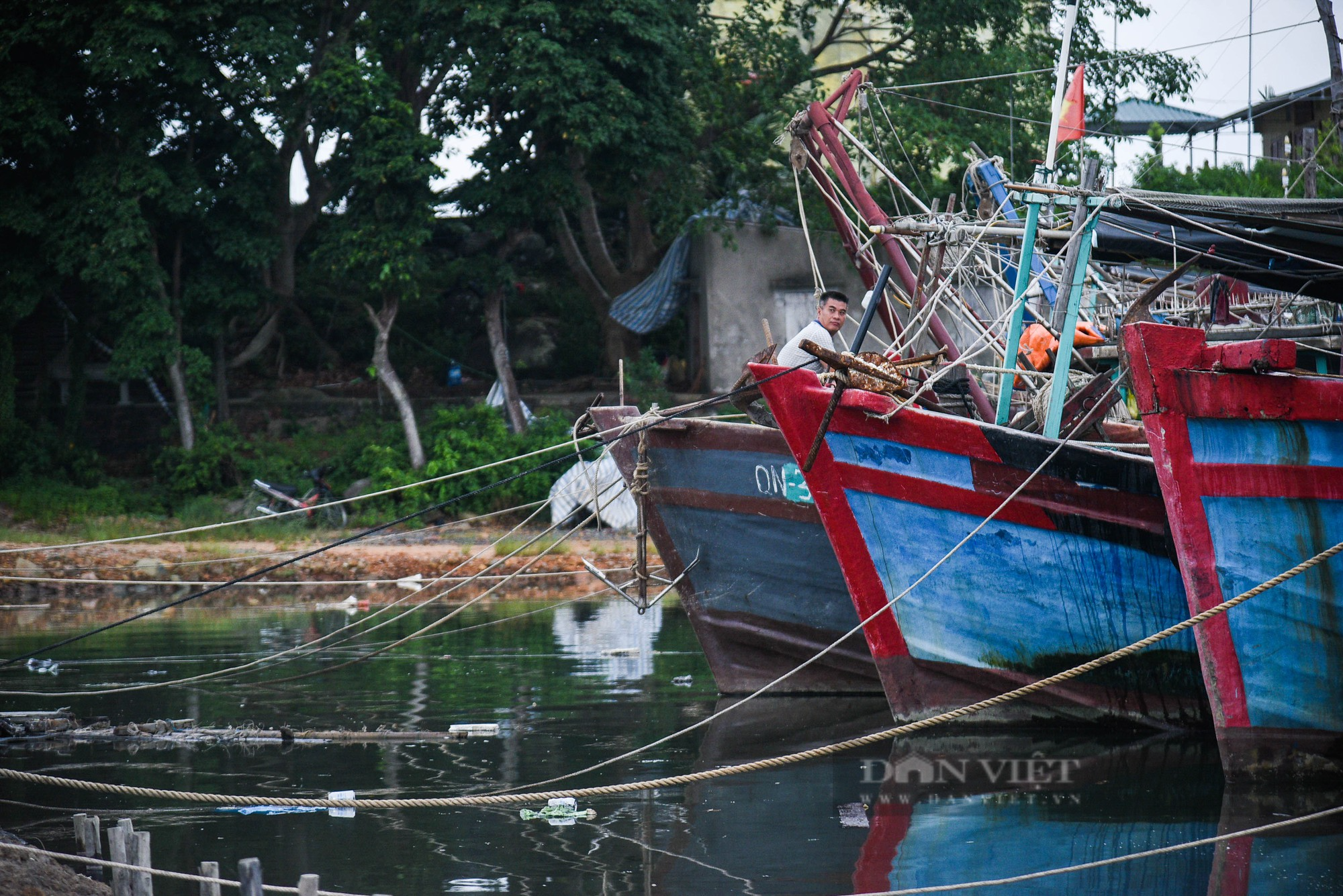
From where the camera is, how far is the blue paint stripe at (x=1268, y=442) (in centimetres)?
618

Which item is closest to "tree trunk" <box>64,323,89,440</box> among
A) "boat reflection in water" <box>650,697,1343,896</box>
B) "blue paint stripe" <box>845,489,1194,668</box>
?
"boat reflection in water" <box>650,697,1343,896</box>

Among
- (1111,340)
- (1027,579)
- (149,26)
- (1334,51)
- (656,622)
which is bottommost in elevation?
(656,622)

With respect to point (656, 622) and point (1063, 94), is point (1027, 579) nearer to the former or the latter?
point (1063, 94)

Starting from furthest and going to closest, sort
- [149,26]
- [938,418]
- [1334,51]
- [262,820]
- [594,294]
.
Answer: [594,294], [149,26], [1334,51], [938,418], [262,820]

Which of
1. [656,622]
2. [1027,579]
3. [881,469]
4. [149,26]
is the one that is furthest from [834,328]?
[149,26]

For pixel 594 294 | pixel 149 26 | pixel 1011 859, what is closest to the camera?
pixel 1011 859

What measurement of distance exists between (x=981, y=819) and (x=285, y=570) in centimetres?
1296

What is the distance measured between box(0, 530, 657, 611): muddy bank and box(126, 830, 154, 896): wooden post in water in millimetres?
11050

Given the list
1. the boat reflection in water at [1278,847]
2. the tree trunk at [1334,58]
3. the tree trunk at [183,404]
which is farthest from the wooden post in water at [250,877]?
the tree trunk at [183,404]

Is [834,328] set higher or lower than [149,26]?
lower

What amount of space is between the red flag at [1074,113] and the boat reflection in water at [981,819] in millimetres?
3819

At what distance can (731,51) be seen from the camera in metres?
21.4

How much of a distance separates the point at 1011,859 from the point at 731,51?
57.9 ft

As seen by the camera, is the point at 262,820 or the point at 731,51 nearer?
the point at 262,820
